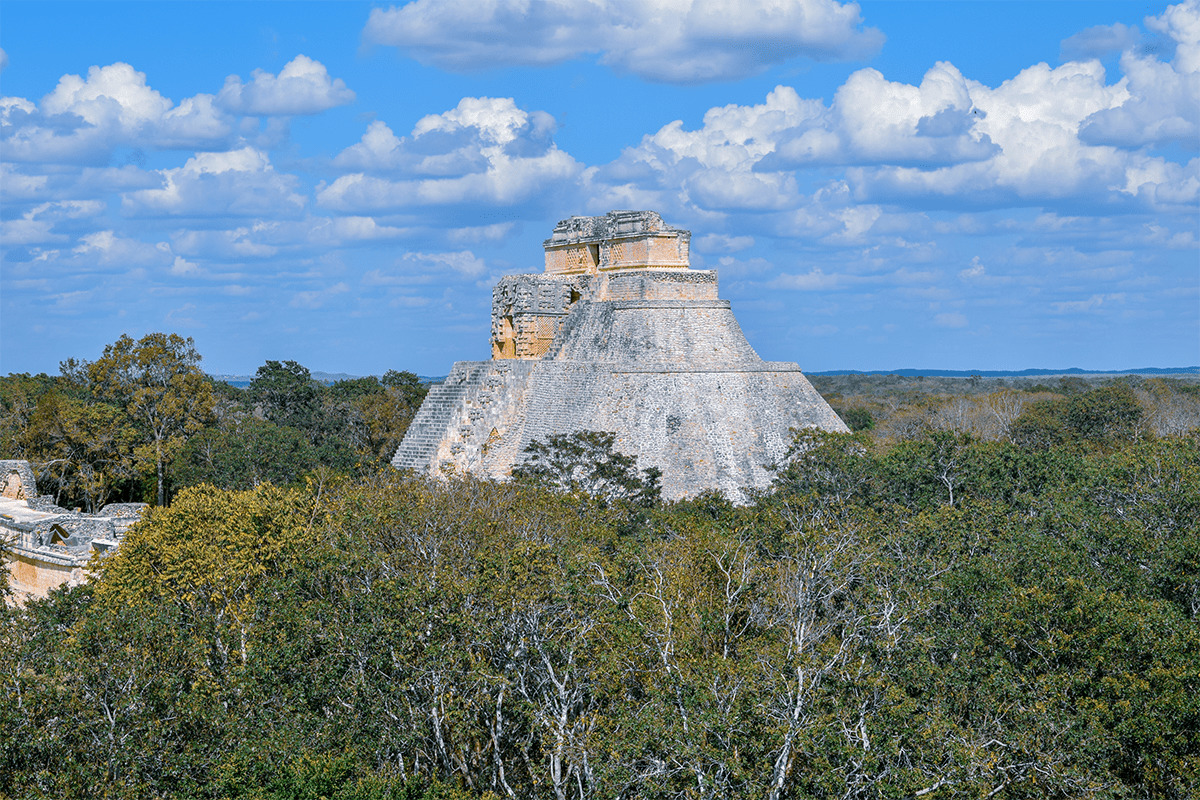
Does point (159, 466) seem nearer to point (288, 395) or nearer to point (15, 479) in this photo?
point (15, 479)

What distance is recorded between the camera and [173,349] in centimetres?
4150

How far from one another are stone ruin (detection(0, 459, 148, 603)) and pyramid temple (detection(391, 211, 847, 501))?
7.15 m

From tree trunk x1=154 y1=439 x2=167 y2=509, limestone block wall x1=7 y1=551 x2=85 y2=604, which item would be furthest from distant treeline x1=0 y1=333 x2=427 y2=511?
limestone block wall x1=7 y1=551 x2=85 y2=604

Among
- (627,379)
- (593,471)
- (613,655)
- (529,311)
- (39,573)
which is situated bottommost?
(39,573)

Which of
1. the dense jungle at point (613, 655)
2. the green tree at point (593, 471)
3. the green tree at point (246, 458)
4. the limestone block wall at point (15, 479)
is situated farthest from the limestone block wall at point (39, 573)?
the limestone block wall at point (15, 479)

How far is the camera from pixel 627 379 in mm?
28406

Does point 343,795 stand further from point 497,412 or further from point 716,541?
point 497,412

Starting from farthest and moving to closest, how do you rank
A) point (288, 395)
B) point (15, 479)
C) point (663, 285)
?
1. point (288, 395)
2. point (15, 479)
3. point (663, 285)

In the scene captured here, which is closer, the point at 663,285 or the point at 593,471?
the point at 593,471

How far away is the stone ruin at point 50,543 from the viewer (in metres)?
24.0

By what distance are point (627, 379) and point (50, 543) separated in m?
13.7

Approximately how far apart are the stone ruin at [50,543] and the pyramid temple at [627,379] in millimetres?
7150

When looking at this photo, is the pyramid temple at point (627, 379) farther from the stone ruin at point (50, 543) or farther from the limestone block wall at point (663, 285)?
the stone ruin at point (50, 543)

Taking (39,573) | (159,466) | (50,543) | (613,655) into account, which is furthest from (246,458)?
(613,655)
